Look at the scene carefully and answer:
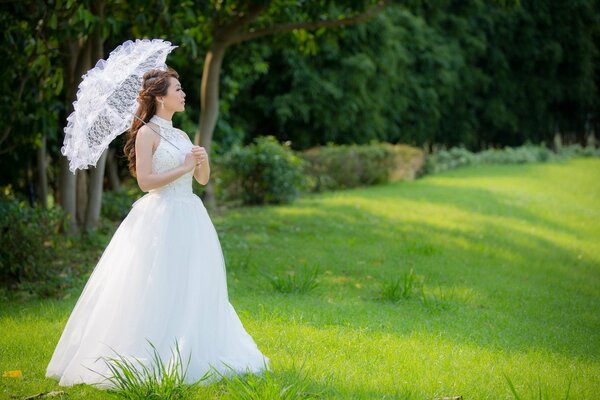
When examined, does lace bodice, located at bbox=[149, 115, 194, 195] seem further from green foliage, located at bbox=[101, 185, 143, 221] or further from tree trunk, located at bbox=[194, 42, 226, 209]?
green foliage, located at bbox=[101, 185, 143, 221]

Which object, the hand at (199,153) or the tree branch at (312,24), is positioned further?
the tree branch at (312,24)

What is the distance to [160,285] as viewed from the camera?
473 centimetres

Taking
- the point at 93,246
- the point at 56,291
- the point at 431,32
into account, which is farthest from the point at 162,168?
the point at 431,32

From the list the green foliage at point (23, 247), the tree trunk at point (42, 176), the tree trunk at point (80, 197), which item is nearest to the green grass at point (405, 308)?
the green foliage at point (23, 247)

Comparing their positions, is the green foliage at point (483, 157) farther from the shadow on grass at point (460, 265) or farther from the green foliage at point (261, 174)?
the green foliage at point (261, 174)

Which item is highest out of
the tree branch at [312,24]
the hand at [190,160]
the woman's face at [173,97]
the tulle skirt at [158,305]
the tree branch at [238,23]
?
the tree branch at [238,23]

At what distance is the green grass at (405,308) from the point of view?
4855 millimetres

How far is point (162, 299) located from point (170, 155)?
→ 98 centimetres

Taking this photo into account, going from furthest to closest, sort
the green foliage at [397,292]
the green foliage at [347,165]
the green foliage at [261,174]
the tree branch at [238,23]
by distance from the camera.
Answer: the green foliage at [347,165]
the green foliage at [261,174]
the tree branch at [238,23]
the green foliage at [397,292]

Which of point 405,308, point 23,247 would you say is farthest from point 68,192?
point 405,308

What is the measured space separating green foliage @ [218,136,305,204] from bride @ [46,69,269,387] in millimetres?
9759

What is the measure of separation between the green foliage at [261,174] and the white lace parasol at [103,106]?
975 centimetres

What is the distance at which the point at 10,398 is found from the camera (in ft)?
14.7

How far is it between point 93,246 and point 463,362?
19.8 feet
